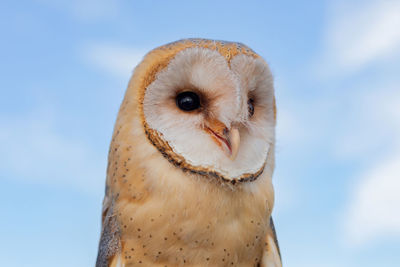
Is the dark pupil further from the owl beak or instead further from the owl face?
the owl beak

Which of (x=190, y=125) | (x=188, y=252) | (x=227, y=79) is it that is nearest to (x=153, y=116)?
(x=190, y=125)

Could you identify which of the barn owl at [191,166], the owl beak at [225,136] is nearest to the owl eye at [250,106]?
the barn owl at [191,166]

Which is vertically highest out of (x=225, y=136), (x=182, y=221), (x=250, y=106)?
(x=250, y=106)

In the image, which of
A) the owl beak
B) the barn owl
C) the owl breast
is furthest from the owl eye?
the owl breast

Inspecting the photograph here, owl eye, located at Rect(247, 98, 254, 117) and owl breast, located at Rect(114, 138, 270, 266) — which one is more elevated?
owl eye, located at Rect(247, 98, 254, 117)

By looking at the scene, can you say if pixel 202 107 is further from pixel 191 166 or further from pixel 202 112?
pixel 191 166

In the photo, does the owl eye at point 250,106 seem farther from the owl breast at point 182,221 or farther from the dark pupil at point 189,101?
the owl breast at point 182,221

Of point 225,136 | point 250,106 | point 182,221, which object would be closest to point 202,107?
point 225,136

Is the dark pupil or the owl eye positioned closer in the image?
the dark pupil
